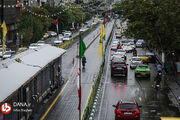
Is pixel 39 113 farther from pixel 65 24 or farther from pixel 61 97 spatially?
pixel 65 24

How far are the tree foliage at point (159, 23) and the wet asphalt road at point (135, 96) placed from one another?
423cm

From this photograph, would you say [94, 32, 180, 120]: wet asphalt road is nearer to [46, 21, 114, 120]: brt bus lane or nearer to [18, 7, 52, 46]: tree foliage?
[46, 21, 114, 120]: brt bus lane

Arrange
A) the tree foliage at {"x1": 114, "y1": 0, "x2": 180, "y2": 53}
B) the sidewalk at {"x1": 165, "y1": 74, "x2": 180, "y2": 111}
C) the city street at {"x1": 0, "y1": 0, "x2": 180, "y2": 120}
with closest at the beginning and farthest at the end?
the city street at {"x1": 0, "y1": 0, "x2": 180, "y2": 120} < the sidewalk at {"x1": 165, "y1": 74, "x2": 180, "y2": 111} < the tree foliage at {"x1": 114, "y1": 0, "x2": 180, "y2": 53}

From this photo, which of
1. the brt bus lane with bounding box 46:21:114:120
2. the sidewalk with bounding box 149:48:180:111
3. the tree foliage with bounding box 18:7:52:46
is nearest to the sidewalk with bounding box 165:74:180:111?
the sidewalk with bounding box 149:48:180:111

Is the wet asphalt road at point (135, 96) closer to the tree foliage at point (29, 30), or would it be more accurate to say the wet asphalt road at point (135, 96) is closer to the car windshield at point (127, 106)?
the car windshield at point (127, 106)

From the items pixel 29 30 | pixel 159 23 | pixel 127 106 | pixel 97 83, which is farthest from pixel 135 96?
pixel 29 30

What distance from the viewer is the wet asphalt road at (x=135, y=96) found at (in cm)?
2617

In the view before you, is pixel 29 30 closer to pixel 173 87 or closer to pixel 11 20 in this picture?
pixel 11 20

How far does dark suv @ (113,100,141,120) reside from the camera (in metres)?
23.0

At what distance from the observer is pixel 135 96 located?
105 feet

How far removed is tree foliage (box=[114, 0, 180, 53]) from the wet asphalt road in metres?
Result: 4.23

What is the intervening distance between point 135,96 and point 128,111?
9286 mm

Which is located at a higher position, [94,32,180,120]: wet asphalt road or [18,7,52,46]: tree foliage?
[18,7,52,46]: tree foliage

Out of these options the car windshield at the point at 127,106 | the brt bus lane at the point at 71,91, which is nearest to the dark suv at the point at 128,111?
the car windshield at the point at 127,106
